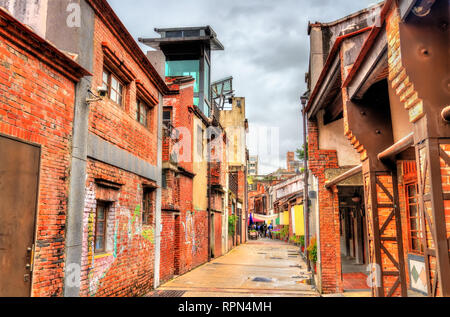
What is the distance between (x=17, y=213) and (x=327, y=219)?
8337 millimetres

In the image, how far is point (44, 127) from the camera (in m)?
5.52

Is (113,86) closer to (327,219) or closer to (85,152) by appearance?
(85,152)

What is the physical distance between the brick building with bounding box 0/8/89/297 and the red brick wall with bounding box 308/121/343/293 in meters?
7.21

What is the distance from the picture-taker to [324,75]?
895 centimetres

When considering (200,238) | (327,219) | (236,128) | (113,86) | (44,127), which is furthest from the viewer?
(236,128)

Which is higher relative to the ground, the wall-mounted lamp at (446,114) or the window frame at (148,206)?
the wall-mounted lamp at (446,114)

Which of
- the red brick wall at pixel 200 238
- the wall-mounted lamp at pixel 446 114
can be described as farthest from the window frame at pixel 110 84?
the red brick wall at pixel 200 238

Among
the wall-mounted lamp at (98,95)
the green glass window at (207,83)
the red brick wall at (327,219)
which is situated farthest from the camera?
the green glass window at (207,83)

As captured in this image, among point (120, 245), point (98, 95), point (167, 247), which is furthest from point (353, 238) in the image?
point (98, 95)

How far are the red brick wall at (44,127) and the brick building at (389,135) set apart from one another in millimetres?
4720

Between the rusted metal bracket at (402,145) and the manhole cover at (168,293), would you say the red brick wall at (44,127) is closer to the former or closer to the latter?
the manhole cover at (168,293)

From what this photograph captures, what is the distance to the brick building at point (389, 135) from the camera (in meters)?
4.08
